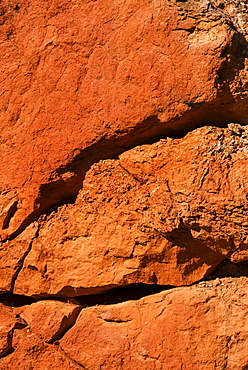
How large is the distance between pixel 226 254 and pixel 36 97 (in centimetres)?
120

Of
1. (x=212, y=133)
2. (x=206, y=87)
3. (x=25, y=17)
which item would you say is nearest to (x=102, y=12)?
(x=25, y=17)

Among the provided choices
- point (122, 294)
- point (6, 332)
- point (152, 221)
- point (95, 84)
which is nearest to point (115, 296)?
point (122, 294)

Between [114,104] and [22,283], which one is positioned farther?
[22,283]

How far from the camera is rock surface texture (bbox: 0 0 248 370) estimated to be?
6.91 feet

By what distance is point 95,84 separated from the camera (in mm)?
2197

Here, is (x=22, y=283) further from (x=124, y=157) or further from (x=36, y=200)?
(x=124, y=157)

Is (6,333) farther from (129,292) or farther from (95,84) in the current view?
(95,84)

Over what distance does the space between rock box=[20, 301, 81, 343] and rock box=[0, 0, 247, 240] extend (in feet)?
1.35

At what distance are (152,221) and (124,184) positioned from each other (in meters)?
0.23

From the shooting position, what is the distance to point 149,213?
7.14ft

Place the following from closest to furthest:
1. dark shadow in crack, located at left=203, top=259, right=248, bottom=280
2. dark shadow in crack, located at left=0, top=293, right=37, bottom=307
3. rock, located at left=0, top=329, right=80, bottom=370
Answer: dark shadow in crack, located at left=203, top=259, right=248, bottom=280, rock, located at left=0, top=329, right=80, bottom=370, dark shadow in crack, located at left=0, top=293, right=37, bottom=307

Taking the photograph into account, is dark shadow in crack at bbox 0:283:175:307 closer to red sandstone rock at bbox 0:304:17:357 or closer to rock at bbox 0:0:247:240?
red sandstone rock at bbox 0:304:17:357

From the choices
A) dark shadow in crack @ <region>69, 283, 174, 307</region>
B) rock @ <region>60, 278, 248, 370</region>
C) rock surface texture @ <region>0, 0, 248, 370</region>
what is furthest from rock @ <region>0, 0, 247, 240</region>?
rock @ <region>60, 278, 248, 370</region>

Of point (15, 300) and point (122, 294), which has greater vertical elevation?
point (15, 300)
